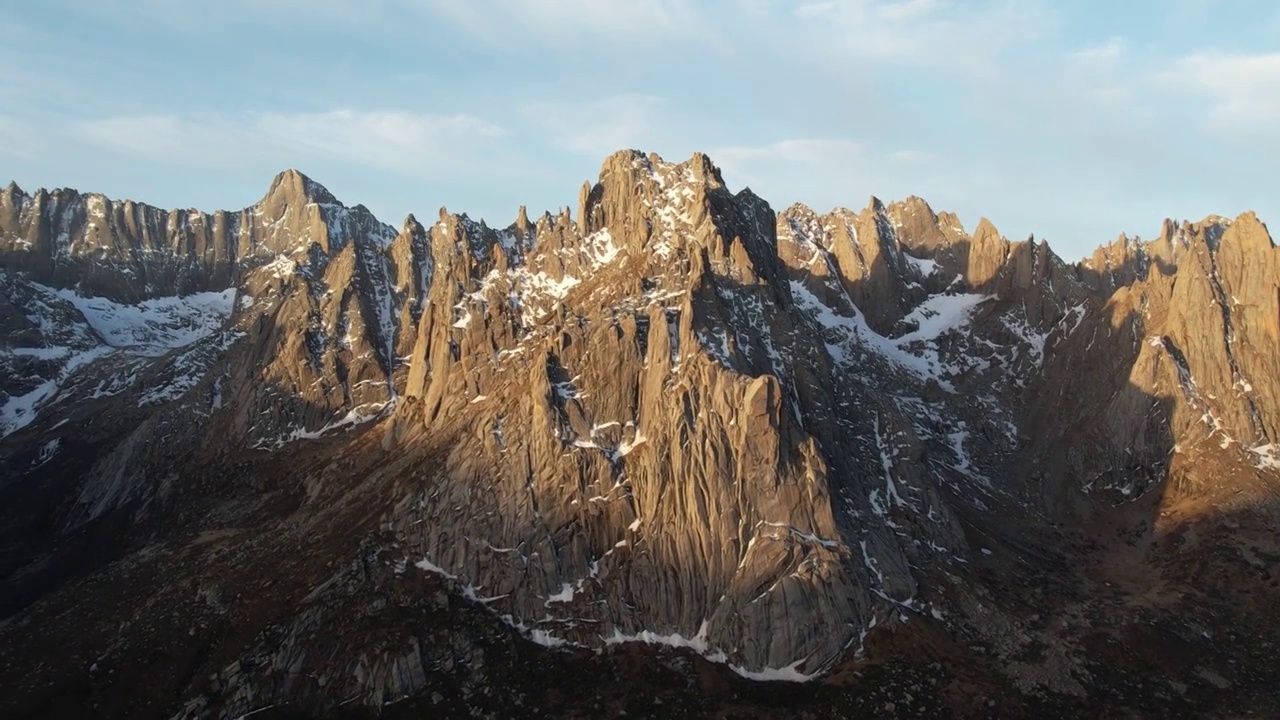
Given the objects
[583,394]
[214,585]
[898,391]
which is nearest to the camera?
[214,585]

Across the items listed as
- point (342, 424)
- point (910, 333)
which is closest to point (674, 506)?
point (342, 424)

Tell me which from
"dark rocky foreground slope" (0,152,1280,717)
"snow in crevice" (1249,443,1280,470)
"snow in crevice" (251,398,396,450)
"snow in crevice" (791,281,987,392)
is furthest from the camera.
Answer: "snow in crevice" (791,281,987,392)

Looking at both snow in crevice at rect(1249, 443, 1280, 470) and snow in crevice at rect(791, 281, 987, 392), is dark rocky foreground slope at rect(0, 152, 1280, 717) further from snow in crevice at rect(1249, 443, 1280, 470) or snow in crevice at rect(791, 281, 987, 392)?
snow in crevice at rect(791, 281, 987, 392)

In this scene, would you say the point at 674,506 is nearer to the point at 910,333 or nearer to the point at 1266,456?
the point at 1266,456

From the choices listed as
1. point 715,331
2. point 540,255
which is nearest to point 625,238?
point 540,255

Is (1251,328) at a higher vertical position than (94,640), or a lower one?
higher

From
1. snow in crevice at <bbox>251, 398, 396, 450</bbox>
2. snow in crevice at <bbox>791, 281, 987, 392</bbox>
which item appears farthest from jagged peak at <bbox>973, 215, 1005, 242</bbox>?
snow in crevice at <bbox>251, 398, 396, 450</bbox>

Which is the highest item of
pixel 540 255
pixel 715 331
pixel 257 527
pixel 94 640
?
pixel 540 255

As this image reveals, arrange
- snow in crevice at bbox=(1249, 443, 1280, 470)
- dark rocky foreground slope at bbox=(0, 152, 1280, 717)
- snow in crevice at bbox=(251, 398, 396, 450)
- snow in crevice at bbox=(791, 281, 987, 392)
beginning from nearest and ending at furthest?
dark rocky foreground slope at bbox=(0, 152, 1280, 717) → snow in crevice at bbox=(1249, 443, 1280, 470) → snow in crevice at bbox=(251, 398, 396, 450) → snow in crevice at bbox=(791, 281, 987, 392)

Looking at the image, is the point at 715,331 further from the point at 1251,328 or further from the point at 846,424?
the point at 1251,328
